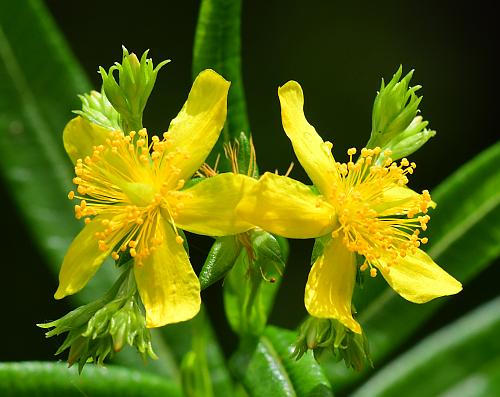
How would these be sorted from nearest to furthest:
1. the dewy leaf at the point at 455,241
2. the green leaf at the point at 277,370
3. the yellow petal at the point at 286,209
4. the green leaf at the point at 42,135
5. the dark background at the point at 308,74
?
1. the yellow petal at the point at 286,209
2. the green leaf at the point at 277,370
3. the dewy leaf at the point at 455,241
4. the green leaf at the point at 42,135
5. the dark background at the point at 308,74

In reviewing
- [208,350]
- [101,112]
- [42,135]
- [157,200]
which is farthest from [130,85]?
[208,350]

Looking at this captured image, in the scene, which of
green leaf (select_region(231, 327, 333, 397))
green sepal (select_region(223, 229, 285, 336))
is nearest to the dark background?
green sepal (select_region(223, 229, 285, 336))

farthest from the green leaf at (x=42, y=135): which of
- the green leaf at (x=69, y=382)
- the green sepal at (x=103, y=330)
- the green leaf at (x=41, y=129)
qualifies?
the green sepal at (x=103, y=330)

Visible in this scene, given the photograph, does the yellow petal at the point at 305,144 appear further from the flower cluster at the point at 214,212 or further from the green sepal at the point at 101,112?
the green sepal at the point at 101,112

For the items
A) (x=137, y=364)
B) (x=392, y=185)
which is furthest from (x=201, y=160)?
(x=137, y=364)

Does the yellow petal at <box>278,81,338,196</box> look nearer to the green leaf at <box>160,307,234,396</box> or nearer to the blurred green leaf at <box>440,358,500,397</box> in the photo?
the green leaf at <box>160,307,234,396</box>

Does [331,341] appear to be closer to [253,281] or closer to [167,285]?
[253,281]
